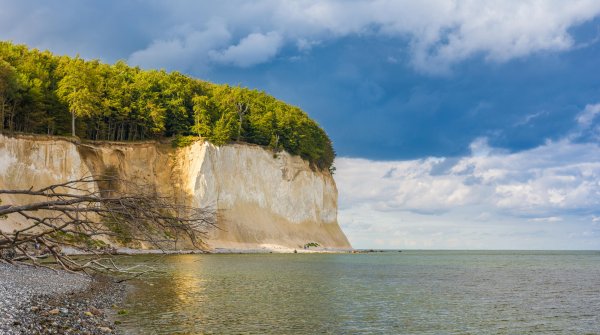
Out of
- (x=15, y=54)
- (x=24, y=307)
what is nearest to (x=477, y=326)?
(x=24, y=307)

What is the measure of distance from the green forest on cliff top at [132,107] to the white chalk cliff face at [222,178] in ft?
9.54

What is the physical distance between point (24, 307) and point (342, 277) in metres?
25.7

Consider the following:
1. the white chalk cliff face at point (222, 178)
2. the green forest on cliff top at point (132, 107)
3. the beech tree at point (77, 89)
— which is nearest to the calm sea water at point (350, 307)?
the white chalk cliff face at point (222, 178)

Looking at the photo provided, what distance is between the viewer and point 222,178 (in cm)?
7625

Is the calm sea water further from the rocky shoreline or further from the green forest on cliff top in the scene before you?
the green forest on cliff top

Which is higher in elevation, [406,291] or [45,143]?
[45,143]

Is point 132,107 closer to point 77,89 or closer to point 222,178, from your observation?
point 77,89

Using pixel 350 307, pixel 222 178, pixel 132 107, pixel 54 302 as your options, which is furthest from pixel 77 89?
pixel 350 307

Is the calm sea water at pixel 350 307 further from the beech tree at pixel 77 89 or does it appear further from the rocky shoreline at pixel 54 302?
the beech tree at pixel 77 89

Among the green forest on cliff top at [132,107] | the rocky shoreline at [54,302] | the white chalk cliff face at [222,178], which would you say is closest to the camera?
the rocky shoreline at [54,302]

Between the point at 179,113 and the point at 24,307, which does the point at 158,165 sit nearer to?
the point at 179,113

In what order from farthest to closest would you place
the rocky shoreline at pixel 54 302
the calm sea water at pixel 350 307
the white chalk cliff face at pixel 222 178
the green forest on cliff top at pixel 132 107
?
the green forest on cliff top at pixel 132 107
the white chalk cliff face at pixel 222 178
the calm sea water at pixel 350 307
the rocky shoreline at pixel 54 302

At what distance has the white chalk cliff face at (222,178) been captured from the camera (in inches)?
2274

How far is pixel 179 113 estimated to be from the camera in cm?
7500
